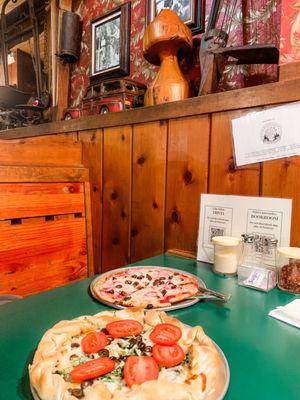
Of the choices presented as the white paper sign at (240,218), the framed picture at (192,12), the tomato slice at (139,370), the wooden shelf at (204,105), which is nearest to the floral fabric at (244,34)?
the framed picture at (192,12)

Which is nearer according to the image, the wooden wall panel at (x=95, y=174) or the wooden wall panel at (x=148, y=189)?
the wooden wall panel at (x=148, y=189)

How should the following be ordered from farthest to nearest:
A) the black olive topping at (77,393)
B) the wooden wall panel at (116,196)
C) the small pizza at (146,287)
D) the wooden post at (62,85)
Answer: the wooden post at (62,85) < the wooden wall panel at (116,196) < the small pizza at (146,287) < the black olive topping at (77,393)

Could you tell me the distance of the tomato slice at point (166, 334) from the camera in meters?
0.62

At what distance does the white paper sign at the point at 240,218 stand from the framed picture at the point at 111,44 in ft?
3.69

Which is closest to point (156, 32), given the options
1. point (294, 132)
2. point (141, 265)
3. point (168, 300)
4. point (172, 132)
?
point (172, 132)

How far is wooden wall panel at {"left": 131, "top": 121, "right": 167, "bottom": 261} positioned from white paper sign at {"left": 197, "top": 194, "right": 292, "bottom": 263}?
25 cm

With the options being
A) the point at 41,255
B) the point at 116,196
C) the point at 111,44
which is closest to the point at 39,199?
the point at 41,255

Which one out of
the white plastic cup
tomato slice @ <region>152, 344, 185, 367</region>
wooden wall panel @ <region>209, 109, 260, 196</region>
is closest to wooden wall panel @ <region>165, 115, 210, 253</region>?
wooden wall panel @ <region>209, 109, 260, 196</region>

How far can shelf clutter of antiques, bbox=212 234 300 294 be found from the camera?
0.95 m

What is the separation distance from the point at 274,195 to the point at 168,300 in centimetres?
59

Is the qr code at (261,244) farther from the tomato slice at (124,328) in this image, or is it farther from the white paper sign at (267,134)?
the tomato slice at (124,328)

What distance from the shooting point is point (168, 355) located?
0.58 meters

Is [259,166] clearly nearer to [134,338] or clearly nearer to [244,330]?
[244,330]

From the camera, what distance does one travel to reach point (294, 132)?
41.7 inches
